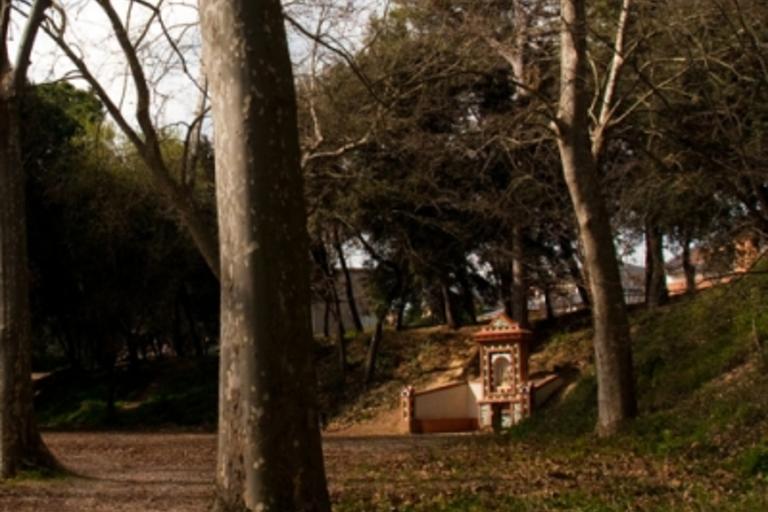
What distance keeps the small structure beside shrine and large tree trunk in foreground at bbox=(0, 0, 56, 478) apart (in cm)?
1295

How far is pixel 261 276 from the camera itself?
6.11 metres

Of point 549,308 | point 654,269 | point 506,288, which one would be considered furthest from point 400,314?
point 654,269

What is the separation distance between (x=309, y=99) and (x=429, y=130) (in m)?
3.88

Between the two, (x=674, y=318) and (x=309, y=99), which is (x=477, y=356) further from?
(x=309, y=99)

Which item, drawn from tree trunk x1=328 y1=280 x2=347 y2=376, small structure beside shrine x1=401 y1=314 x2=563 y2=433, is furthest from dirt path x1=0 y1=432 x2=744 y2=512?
tree trunk x1=328 y1=280 x2=347 y2=376

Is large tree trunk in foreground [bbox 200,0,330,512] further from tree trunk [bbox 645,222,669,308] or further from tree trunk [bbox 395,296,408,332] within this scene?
tree trunk [bbox 395,296,408,332]

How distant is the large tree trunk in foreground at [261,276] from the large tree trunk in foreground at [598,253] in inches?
347

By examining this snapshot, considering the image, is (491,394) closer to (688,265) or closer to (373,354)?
(688,265)

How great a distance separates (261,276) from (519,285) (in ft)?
72.0

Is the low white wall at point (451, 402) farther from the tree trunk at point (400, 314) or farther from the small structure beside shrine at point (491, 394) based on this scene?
the tree trunk at point (400, 314)

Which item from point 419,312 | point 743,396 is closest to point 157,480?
point 743,396

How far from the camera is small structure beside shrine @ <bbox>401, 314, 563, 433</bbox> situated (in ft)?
77.7

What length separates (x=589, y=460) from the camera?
12.0 metres

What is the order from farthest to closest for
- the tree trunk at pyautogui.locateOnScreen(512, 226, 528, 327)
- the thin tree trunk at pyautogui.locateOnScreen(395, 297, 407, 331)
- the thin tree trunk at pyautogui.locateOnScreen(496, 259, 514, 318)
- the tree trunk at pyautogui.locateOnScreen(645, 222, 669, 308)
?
the thin tree trunk at pyautogui.locateOnScreen(395, 297, 407, 331) < the thin tree trunk at pyautogui.locateOnScreen(496, 259, 514, 318) < the tree trunk at pyautogui.locateOnScreen(512, 226, 528, 327) < the tree trunk at pyautogui.locateOnScreen(645, 222, 669, 308)
